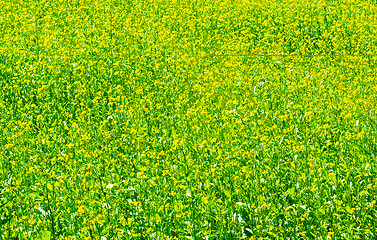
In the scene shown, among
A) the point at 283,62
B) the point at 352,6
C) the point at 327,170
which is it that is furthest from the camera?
the point at 352,6

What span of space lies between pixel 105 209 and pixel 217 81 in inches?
149

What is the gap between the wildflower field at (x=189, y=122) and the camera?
499 cm

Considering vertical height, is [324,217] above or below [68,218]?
above

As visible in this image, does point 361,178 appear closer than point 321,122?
Yes

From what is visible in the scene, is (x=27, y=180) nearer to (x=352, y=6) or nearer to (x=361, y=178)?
(x=361, y=178)

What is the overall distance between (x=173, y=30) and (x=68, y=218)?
658cm

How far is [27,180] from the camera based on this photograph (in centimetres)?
605

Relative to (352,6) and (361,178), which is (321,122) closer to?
(361,178)

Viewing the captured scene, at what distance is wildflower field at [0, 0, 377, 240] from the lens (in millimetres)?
4992

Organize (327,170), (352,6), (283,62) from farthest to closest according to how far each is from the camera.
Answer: (352,6), (283,62), (327,170)

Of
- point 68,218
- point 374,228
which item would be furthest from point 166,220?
point 374,228

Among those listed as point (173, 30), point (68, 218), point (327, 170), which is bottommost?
point (173, 30)

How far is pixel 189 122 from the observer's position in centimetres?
706

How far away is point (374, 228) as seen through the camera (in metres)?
4.74
